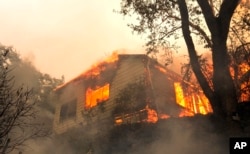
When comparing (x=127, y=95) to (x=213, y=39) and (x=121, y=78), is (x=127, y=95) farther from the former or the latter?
(x=213, y=39)

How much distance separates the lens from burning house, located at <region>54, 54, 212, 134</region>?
18359 millimetres

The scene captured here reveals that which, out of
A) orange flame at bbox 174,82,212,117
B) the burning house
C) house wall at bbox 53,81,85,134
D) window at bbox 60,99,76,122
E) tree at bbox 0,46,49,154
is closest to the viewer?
tree at bbox 0,46,49,154

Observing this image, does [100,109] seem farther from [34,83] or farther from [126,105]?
[34,83]

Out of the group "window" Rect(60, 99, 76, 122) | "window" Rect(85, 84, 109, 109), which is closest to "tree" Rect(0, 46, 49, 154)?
"window" Rect(85, 84, 109, 109)

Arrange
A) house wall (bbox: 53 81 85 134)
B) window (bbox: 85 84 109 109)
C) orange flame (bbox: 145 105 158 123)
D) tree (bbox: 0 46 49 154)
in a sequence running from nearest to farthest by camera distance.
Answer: tree (bbox: 0 46 49 154) < orange flame (bbox: 145 105 158 123) < window (bbox: 85 84 109 109) < house wall (bbox: 53 81 85 134)

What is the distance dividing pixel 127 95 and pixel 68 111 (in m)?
7.94

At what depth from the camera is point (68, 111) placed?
993 inches

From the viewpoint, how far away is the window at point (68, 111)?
2462 cm

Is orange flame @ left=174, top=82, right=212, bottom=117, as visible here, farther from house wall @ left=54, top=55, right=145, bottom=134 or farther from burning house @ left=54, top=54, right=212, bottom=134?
house wall @ left=54, top=55, right=145, bottom=134

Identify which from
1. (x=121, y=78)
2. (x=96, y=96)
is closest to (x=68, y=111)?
(x=96, y=96)

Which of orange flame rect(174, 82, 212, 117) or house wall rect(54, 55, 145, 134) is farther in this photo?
orange flame rect(174, 82, 212, 117)

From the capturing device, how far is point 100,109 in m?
21.3

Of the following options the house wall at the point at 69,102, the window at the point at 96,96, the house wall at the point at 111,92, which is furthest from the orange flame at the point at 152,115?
the house wall at the point at 69,102

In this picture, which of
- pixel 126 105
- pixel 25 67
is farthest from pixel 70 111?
pixel 25 67
